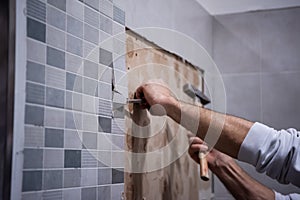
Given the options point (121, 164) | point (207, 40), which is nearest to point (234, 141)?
point (121, 164)

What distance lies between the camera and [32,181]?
680mm

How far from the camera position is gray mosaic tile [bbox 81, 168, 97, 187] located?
32.0 inches

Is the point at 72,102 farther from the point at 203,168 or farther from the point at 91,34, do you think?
the point at 203,168

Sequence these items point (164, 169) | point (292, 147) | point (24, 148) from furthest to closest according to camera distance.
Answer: point (164, 169) < point (292, 147) < point (24, 148)

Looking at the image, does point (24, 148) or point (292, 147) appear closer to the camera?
point (24, 148)

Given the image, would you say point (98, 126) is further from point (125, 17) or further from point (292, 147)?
point (292, 147)

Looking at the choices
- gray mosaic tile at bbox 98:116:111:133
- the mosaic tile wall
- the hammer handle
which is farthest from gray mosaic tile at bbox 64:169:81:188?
the hammer handle

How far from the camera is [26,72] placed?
26.5 inches

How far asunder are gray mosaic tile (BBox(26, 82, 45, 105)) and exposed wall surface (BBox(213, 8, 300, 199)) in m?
1.22

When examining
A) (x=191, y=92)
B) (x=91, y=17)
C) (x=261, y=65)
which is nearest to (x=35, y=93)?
(x=91, y=17)

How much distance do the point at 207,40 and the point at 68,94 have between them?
1.10 meters

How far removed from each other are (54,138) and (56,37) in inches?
6.9

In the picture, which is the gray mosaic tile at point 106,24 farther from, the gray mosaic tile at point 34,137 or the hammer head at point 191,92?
the hammer head at point 191,92

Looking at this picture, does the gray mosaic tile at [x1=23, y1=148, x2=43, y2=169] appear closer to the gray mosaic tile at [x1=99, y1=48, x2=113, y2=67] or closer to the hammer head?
the gray mosaic tile at [x1=99, y1=48, x2=113, y2=67]
